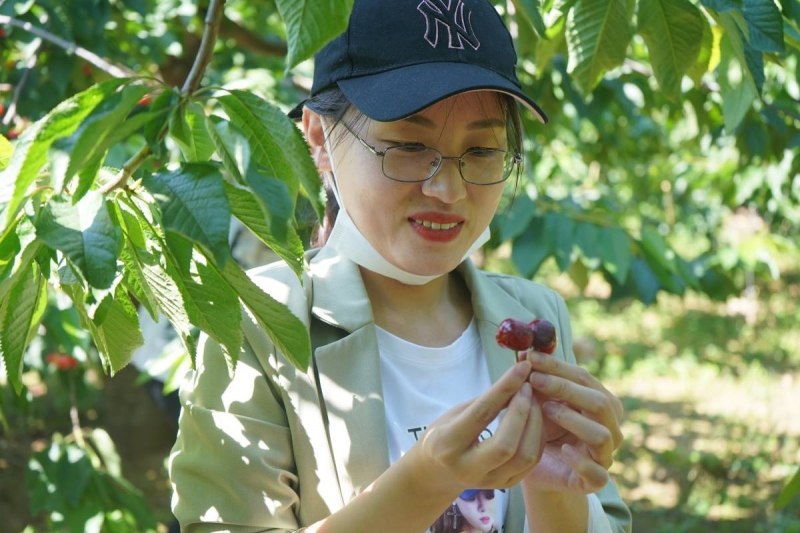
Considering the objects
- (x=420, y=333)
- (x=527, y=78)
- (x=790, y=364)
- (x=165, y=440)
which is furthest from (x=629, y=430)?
(x=420, y=333)

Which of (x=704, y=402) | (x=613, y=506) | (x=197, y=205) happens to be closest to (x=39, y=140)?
(x=197, y=205)

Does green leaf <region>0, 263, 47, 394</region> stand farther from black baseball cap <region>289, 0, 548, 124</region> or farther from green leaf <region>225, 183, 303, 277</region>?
black baseball cap <region>289, 0, 548, 124</region>

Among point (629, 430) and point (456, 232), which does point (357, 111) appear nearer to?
point (456, 232)

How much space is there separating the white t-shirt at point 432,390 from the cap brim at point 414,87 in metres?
0.40

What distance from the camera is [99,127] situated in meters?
0.84

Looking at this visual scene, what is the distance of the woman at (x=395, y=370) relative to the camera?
1143mm

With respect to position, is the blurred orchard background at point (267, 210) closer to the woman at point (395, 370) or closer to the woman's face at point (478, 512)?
the woman at point (395, 370)

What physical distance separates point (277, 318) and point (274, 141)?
9.3 inches

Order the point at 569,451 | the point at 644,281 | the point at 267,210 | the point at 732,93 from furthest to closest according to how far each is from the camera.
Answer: the point at 644,281
the point at 732,93
the point at 569,451
the point at 267,210

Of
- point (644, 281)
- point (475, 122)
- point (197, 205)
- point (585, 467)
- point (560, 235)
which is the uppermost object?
point (197, 205)

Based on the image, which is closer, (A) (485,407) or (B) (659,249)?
(A) (485,407)

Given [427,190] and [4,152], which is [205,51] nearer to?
[4,152]

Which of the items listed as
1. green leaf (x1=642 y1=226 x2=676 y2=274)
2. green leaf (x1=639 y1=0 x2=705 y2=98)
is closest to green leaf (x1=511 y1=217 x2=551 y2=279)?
green leaf (x1=642 y1=226 x2=676 y2=274)

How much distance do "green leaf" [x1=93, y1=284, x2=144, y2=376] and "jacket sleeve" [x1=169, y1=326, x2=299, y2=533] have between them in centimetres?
10
